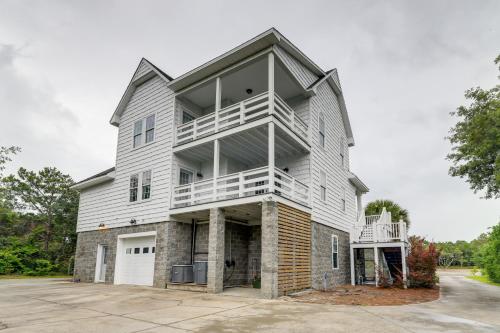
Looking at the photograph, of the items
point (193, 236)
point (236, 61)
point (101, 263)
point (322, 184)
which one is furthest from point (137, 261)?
point (236, 61)

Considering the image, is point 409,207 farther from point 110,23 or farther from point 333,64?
point 110,23

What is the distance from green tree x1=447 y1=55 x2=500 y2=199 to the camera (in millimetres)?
15562

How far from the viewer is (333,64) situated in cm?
2019

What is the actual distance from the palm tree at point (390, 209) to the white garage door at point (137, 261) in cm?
1818

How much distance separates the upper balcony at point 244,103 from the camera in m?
12.9

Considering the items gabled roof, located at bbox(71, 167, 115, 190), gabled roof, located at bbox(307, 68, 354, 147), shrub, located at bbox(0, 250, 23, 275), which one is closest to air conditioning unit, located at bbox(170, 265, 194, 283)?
gabled roof, located at bbox(71, 167, 115, 190)

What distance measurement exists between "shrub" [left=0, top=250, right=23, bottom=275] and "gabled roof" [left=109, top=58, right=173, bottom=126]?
1408cm

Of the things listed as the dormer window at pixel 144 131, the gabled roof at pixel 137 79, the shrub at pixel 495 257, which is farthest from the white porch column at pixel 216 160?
the shrub at pixel 495 257

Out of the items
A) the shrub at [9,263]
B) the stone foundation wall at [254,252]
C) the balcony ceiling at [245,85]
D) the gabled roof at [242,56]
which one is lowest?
the shrub at [9,263]

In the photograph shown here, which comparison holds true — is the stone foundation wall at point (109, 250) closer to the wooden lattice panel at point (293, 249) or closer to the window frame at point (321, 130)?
the wooden lattice panel at point (293, 249)

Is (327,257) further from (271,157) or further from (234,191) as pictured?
(271,157)

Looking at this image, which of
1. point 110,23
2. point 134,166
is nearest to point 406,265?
point 134,166

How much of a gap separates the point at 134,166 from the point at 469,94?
18.8m

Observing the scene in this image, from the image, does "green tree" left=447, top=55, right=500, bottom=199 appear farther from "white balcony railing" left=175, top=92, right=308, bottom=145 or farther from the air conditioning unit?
the air conditioning unit
